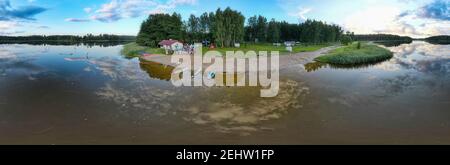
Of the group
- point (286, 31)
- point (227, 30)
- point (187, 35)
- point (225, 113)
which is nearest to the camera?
point (225, 113)

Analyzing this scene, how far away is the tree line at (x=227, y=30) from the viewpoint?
8738cm

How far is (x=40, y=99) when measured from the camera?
23.5 meters

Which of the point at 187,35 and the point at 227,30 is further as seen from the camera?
the point at 187,35

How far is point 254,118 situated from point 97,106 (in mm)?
9567

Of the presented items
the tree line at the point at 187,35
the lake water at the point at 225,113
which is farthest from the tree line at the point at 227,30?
the lake water at the point at 225,113

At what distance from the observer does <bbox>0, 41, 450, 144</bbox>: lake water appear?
14.9 meters

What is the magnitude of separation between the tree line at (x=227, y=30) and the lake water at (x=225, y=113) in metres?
58.0

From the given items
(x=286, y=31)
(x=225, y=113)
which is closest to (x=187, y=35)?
(x=286, y=31)

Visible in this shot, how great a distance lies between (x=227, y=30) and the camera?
87062mm

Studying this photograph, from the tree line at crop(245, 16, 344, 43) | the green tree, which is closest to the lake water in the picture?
the green tree

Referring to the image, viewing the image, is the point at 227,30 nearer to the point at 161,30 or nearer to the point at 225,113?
the point at 161,30

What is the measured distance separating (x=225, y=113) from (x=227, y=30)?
6949 centimetres

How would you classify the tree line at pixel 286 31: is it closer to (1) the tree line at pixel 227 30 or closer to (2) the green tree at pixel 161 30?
(1) the tree line at pixel 227 30
